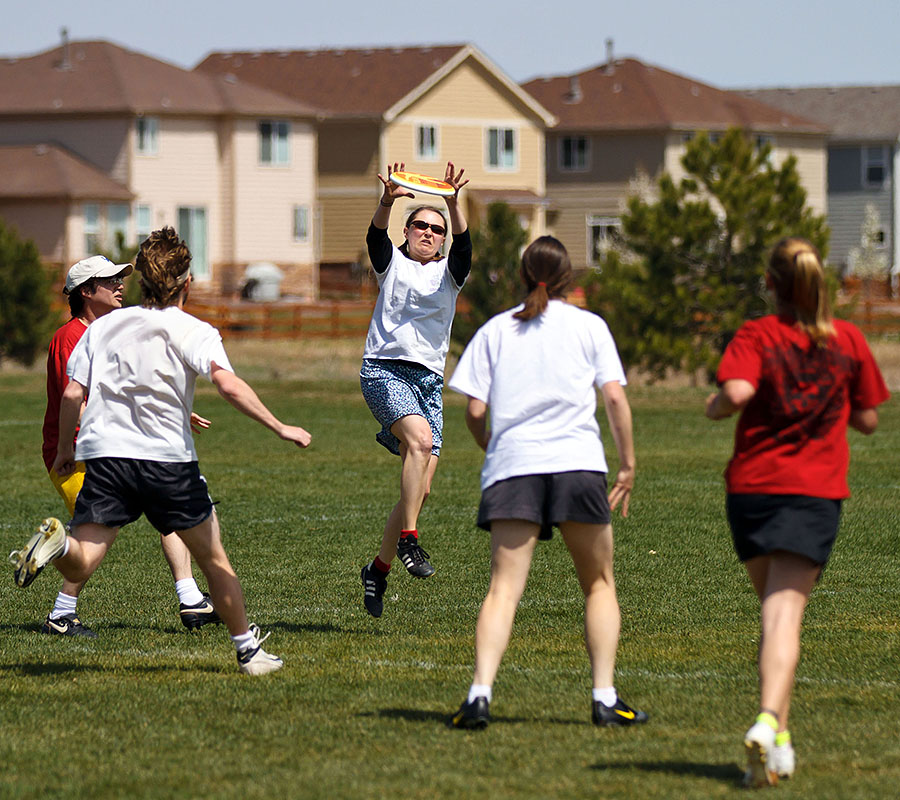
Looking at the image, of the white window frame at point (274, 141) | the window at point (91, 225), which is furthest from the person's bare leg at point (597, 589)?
the white window frame at point (274, 141)

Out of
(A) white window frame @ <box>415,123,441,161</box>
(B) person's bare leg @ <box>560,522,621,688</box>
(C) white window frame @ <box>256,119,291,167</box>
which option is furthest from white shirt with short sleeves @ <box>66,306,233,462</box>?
(A) white window frame @ <box>415,123,441,161</box>

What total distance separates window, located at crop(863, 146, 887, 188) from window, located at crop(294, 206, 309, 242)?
2731 centimetres

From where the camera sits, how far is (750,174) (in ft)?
99.9

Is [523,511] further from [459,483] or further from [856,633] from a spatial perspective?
[459,483]

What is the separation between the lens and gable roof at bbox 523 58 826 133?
68.2 m

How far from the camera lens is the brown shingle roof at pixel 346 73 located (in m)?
63.4

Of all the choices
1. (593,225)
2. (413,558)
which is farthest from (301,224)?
(413,558)

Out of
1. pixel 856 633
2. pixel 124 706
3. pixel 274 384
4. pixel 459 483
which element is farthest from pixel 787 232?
pixel 124 706

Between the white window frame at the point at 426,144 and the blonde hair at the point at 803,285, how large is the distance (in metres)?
58.8

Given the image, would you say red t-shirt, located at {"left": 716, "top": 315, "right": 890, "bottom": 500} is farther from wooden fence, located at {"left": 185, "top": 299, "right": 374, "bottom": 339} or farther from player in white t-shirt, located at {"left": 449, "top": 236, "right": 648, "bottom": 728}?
wooden fence, located at {"left": 185, "top": 299, "right": 374, "bottom": 339}

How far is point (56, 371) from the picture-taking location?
8.62 metres

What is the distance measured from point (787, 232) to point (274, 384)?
377 inches

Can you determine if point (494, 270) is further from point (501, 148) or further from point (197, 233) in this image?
point (501, 148)

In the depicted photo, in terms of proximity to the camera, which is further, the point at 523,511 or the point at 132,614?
the point at 132,614
